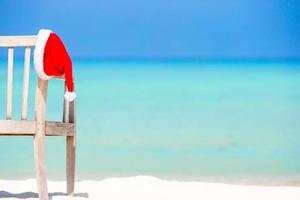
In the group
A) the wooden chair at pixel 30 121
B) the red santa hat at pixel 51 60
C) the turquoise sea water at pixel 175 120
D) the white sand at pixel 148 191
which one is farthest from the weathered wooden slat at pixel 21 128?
the turquoise sea water at pixel 175 120

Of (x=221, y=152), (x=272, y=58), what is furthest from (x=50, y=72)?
(x=272, y=58)

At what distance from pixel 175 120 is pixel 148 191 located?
5.24 ft

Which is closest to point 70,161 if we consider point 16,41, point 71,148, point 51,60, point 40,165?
point 71,148

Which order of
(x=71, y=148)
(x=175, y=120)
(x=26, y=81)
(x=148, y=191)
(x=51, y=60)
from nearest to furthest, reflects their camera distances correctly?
(x=26, y=81) → (x=51, y=60) → (x=71, y=148) → (x=148, y=191) → (x=175, y=120)

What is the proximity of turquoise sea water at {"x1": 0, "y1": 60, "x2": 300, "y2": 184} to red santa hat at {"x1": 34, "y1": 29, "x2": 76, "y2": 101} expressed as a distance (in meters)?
1.83

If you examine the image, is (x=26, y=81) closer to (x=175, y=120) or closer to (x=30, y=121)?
(x=30, y=121)

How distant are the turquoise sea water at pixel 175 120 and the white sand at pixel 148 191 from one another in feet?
2.55

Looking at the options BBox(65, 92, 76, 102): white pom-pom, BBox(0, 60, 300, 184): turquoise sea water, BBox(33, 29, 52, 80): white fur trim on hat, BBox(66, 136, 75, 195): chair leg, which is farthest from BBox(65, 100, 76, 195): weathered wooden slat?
BBox(0, 60, 300, 184): turquoise sea water

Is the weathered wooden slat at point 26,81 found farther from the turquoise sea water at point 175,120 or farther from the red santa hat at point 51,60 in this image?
the turquoise sea water at point 175,120

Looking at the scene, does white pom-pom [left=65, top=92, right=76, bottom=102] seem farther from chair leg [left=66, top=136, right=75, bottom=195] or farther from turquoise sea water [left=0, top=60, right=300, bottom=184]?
turquoise sea water [left=0, top=60, right=300, bottom=184]

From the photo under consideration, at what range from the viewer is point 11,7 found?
4652 mm

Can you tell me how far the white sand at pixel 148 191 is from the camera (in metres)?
3.12

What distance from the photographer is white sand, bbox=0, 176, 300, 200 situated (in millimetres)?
3123

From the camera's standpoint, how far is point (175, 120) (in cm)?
488
